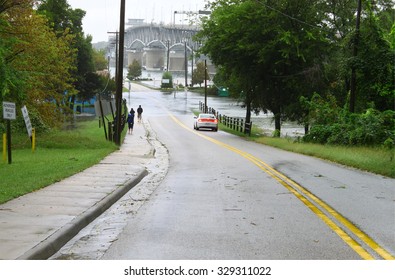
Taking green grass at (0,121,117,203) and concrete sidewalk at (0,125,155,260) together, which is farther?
green grass at (0,121,117,203)

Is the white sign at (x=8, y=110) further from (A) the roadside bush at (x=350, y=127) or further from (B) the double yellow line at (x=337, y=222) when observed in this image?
(A) the roadside bush at (x=350, y=127)

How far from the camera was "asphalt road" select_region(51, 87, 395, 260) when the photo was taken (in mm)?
7527

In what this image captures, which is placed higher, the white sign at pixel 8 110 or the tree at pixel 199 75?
the tree at pixel 199 75

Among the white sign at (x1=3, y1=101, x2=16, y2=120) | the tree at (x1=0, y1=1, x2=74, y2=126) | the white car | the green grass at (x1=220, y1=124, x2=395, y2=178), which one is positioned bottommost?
the white car

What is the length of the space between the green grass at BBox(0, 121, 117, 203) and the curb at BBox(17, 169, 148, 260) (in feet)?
5.92

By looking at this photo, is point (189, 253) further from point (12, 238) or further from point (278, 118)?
point (278, 118)

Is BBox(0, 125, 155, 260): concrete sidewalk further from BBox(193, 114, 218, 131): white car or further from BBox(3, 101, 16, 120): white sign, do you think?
BBox(193, 114, 218, 131): white car

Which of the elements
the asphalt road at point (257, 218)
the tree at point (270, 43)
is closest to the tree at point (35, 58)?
the asphalt road at point (257, 218)

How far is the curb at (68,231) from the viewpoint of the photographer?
7086 millimetres

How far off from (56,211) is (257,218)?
3.43 metres

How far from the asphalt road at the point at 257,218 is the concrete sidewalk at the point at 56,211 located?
0.33 meters

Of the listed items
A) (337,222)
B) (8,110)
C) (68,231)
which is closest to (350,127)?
(8,110)

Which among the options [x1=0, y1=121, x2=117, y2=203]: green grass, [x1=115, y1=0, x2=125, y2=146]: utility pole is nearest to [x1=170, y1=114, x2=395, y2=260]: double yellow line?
[x1=0, y1=121, x2=117, y2=203]: green grass

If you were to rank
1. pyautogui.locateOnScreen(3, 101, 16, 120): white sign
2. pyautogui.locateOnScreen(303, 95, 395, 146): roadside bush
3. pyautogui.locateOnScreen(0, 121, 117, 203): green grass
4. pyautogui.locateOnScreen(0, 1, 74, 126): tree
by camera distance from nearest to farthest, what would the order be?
pyautogui.locateOnScreen(0, 121, 117, 203): green grass → pyautogui.locateOnScreen(3, 101, 16, 120): white sign → pyautogui.locateOnScreen(0, 1, 74, 126): tree → pyautogui.locateOnScreen(303, 95, 395, 146): roadside bush
